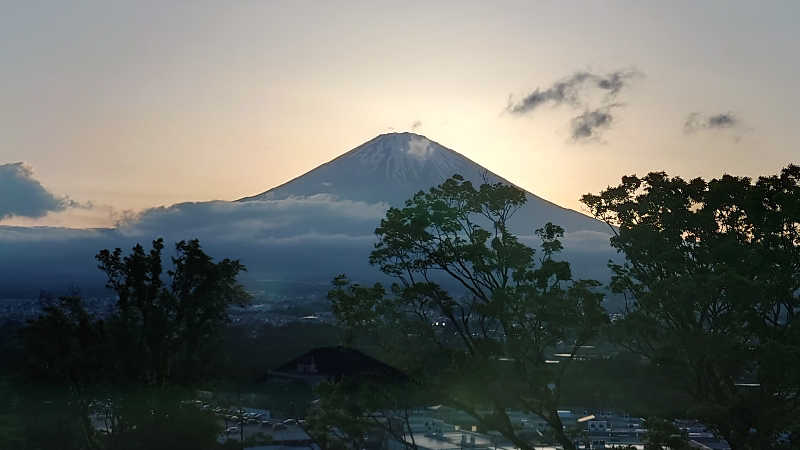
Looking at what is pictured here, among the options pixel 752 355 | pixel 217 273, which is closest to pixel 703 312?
pixel 752 355

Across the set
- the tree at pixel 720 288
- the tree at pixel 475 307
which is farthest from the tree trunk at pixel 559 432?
the tree at pixel 720 288

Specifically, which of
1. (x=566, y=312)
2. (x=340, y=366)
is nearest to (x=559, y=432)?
(x=566, y=312)

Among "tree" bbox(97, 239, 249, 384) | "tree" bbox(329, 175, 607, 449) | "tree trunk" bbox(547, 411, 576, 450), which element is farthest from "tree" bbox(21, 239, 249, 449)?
"tree trunk" bbox(547, 411, 576, 450)

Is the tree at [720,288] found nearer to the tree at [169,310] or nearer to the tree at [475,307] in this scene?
the tree at [475,307]

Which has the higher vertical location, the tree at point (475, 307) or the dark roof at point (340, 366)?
the tree at point (475, 307)

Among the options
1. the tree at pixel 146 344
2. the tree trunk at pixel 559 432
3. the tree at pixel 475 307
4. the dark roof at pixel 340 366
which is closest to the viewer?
the tree trunk at pixel 559 432

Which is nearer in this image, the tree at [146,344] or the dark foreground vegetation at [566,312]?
the dark foreground vegetation at [566,312]

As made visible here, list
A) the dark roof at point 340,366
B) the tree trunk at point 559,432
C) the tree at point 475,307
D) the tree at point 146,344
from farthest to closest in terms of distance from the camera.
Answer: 1. the tree at point 146,344
2. the dark roof at point 340,366
3. the tree at point 475,307
4. the tree trunk at point 559,432

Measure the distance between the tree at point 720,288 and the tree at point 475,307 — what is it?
5.73 feet

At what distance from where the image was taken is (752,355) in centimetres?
1712

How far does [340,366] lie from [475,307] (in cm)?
959

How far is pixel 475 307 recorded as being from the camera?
59.7ft

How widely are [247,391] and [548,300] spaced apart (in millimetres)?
27961

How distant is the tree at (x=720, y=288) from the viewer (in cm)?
1728
